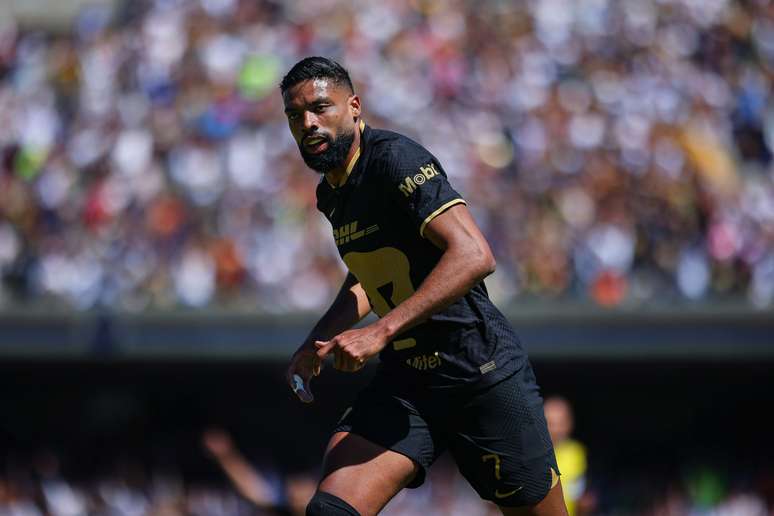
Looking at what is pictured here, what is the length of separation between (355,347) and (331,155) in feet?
3.04

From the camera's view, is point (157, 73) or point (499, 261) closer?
point (499, 261)

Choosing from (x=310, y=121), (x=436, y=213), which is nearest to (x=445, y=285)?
(x=436, y=213)

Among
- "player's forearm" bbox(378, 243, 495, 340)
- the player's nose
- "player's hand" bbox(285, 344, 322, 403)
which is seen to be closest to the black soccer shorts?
"player's hand" bbox(285, 344, 322, 403)

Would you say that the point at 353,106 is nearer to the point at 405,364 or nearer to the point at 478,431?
the point at 405,364

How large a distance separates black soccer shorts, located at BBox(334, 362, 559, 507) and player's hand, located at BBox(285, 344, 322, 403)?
0.71 ft

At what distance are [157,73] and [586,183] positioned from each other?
243 inches

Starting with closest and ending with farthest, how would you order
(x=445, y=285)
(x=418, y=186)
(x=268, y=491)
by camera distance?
(x=445, y=285) < (x=418, y=186) < (x=268, y=491)

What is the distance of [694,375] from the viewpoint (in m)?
13.6

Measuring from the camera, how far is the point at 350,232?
5.34 m

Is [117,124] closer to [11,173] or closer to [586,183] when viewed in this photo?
[11,173]

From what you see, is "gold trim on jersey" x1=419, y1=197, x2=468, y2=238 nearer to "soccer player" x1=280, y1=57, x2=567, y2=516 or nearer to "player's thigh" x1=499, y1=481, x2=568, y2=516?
"soccer player" x1=280, y1=57, x2=567, y2=516

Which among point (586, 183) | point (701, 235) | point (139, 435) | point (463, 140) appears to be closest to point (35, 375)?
point (139, 435)

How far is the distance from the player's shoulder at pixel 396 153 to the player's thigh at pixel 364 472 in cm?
108

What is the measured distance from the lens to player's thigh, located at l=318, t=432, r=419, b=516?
514 centimetres
